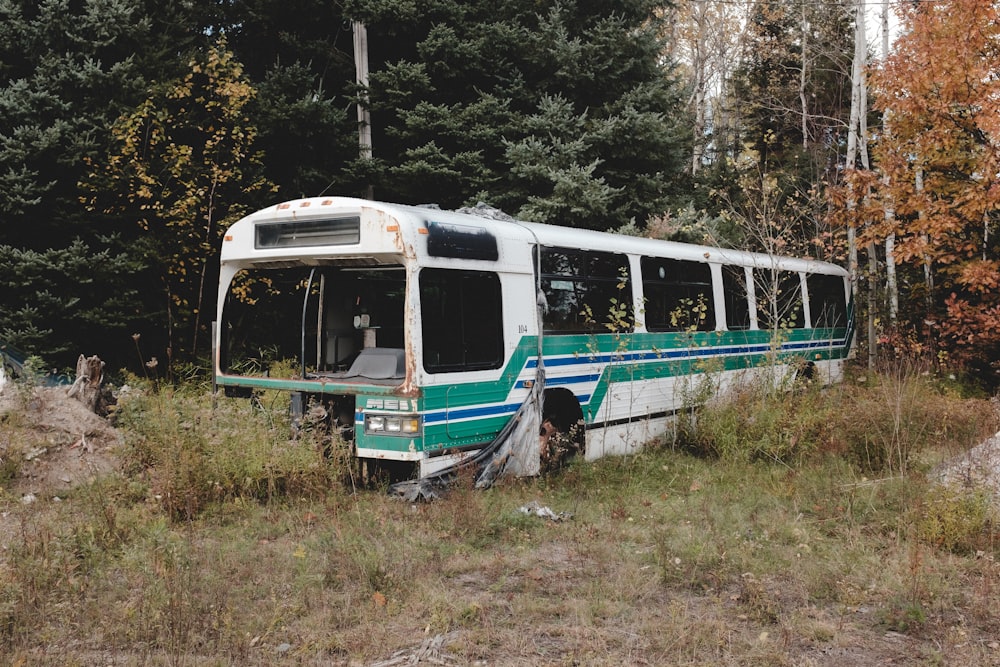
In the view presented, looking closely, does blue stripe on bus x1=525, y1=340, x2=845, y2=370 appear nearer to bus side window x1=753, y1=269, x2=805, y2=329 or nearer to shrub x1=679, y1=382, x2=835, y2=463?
bus side window x1=753, y1=269, x2=805, y2=329

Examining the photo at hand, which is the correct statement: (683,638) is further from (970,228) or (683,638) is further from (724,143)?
(724,143)

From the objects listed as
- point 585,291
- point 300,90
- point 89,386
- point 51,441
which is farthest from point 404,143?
point 51,441

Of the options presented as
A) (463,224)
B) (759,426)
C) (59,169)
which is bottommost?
(759,426)

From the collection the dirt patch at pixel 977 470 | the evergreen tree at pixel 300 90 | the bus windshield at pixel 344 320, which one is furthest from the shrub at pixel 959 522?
the evergreen tree at pixel 300 90

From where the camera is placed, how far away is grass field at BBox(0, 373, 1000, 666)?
4.60 m

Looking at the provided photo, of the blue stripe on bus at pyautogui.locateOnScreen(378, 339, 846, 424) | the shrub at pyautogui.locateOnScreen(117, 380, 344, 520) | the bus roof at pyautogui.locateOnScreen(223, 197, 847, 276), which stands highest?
the bus roof at pyautogui.locateOnScreen(223, 197, 847, 276)

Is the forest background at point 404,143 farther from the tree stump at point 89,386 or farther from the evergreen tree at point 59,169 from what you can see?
the tree stump at point 89,386

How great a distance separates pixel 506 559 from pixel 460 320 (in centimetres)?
255

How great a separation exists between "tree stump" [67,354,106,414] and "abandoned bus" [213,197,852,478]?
1.82m

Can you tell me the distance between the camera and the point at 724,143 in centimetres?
2944

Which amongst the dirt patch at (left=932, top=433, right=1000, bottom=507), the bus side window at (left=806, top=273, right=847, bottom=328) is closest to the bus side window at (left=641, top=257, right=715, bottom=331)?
the dirt patch at (left=932, top=433, right=1000, bottom=507)

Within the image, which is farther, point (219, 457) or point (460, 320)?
point (460, 320)

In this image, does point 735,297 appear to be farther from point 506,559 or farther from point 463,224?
point 506,559

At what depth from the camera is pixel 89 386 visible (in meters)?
9.90
